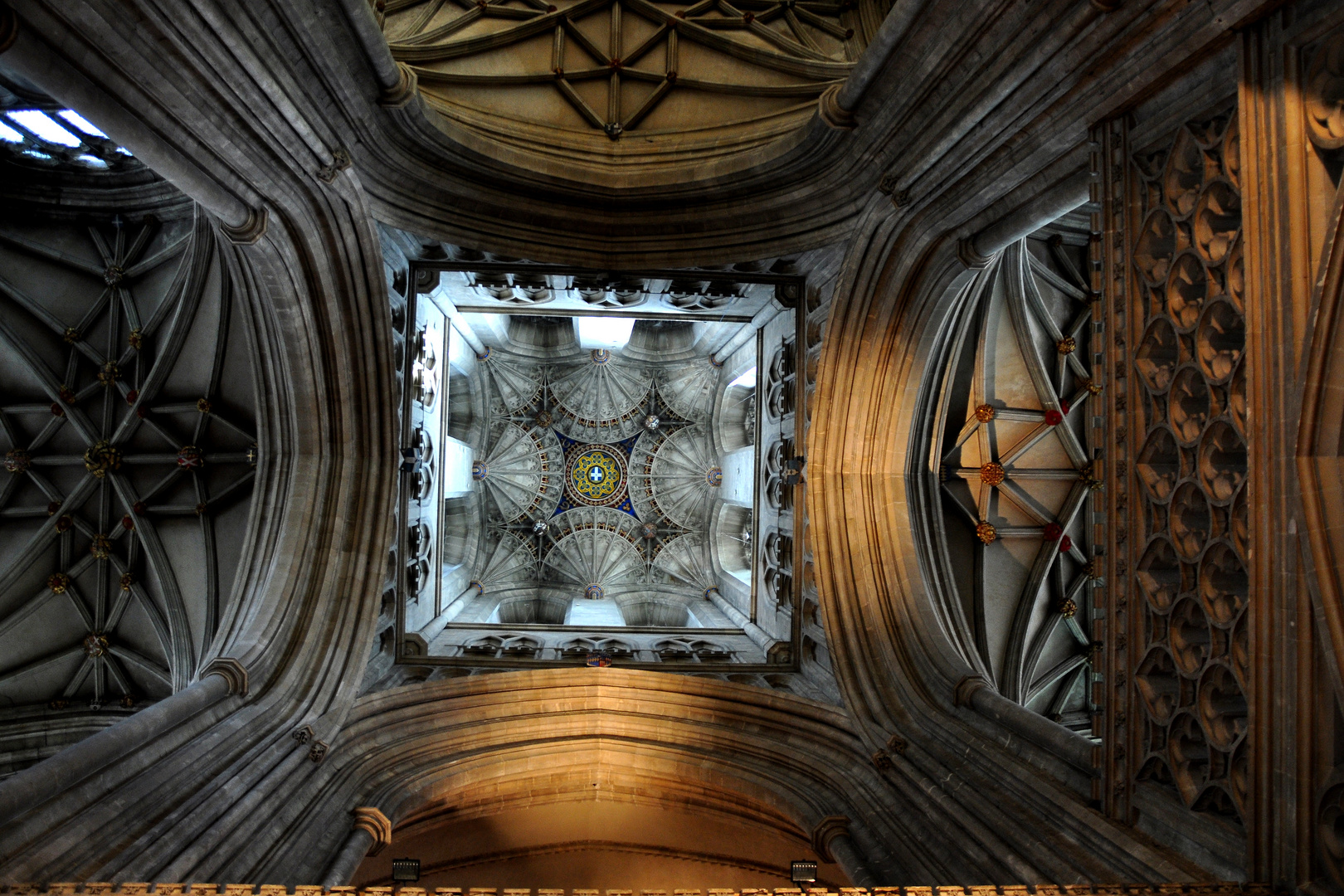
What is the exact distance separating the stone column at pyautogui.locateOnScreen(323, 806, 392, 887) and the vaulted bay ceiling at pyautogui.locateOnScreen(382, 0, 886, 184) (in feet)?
25.4

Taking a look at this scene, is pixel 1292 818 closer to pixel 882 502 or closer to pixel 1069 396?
pixel 882 502

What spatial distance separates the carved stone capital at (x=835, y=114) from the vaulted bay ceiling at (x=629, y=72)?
912 millimetres

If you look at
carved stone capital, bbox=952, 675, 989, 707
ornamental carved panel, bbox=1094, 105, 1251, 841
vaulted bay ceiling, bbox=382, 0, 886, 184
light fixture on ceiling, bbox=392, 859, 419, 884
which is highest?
vaulted bay ceiling, bbox=382, 0, 886, 184

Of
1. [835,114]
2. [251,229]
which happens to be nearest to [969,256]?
[835,114]

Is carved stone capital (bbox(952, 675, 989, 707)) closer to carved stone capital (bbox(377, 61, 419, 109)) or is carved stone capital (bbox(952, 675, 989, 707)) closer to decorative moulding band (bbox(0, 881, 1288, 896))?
decorative moulding band (bbox(0, 881, 1288, 896))

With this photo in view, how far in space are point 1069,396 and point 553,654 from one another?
8.82 metres

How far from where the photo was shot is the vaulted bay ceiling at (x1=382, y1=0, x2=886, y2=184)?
10445 millimetres

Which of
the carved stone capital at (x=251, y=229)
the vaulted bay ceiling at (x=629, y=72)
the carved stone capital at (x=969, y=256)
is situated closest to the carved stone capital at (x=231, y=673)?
the carved stone capital at (x=251, y=229)

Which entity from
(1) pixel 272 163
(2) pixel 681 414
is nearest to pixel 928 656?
(1) pixel 272 163

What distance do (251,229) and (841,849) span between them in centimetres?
854

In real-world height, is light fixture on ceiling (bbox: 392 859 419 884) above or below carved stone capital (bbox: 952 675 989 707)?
below

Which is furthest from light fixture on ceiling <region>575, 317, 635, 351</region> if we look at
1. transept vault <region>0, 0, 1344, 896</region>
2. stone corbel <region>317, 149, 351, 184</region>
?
stone corbel <region>317, 149, 351, 184</region>

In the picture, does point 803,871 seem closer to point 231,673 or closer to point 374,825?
point 374,825

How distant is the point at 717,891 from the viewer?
192 inches
